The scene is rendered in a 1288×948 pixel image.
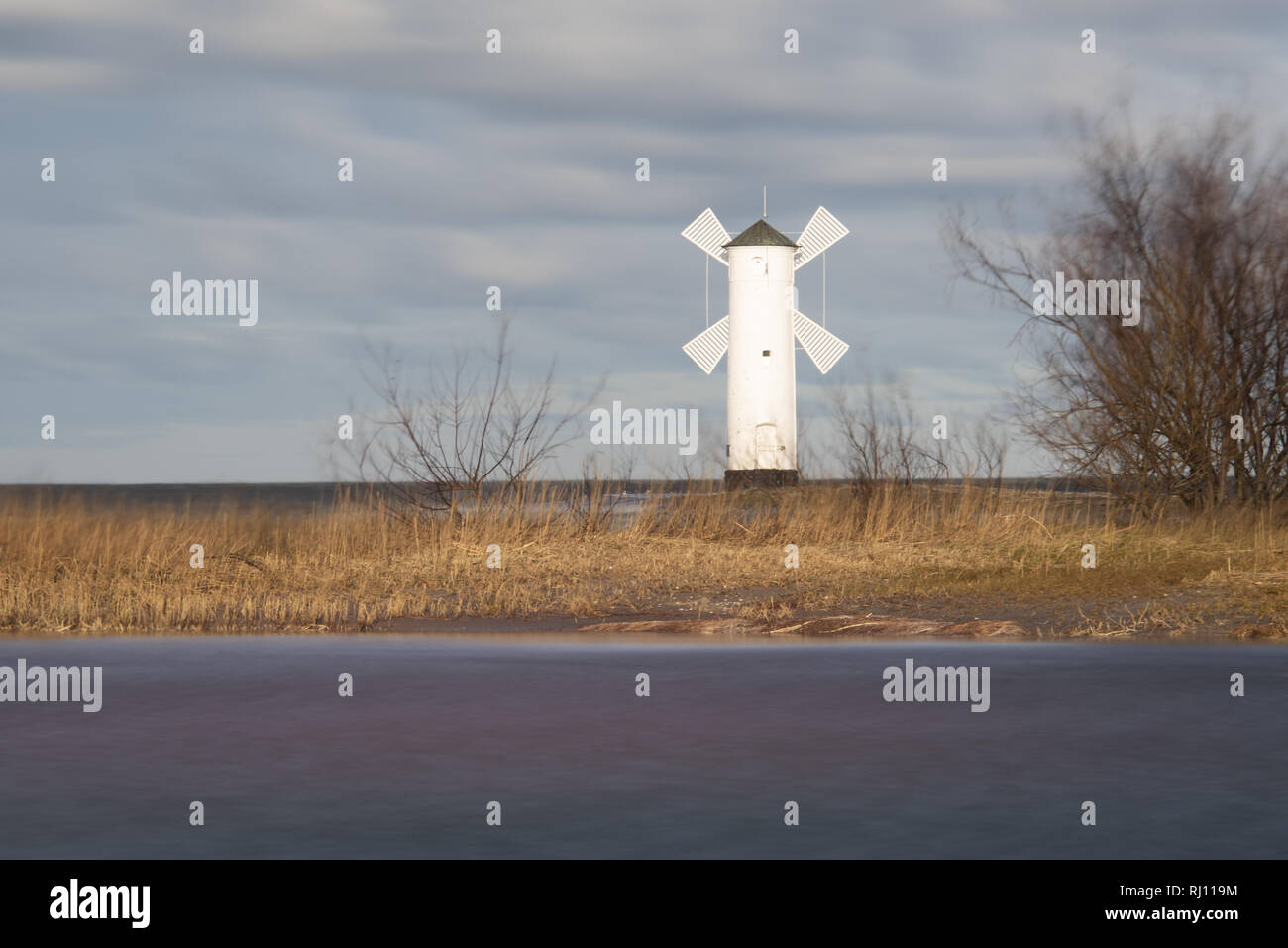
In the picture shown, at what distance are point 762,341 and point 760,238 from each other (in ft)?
8.57

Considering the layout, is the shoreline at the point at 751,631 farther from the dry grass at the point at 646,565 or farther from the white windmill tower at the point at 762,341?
the white windmill tower at the point at 762,341

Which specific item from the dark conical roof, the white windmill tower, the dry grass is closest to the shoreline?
the dry grass

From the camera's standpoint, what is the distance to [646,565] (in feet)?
56.4

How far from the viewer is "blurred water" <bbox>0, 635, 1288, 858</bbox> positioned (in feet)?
19.2

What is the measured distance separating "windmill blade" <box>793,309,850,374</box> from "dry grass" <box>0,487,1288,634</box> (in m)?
14.3

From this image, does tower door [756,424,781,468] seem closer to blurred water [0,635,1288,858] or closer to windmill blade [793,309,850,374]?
windmill blade [793,309,850,374]

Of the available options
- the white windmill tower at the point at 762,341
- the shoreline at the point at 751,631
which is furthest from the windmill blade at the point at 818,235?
the shoreline at the point at 751,631

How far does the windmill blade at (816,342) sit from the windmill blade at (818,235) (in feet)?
4.68

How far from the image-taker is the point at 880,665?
34.7 ft

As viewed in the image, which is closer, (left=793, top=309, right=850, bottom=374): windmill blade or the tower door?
the tower door
